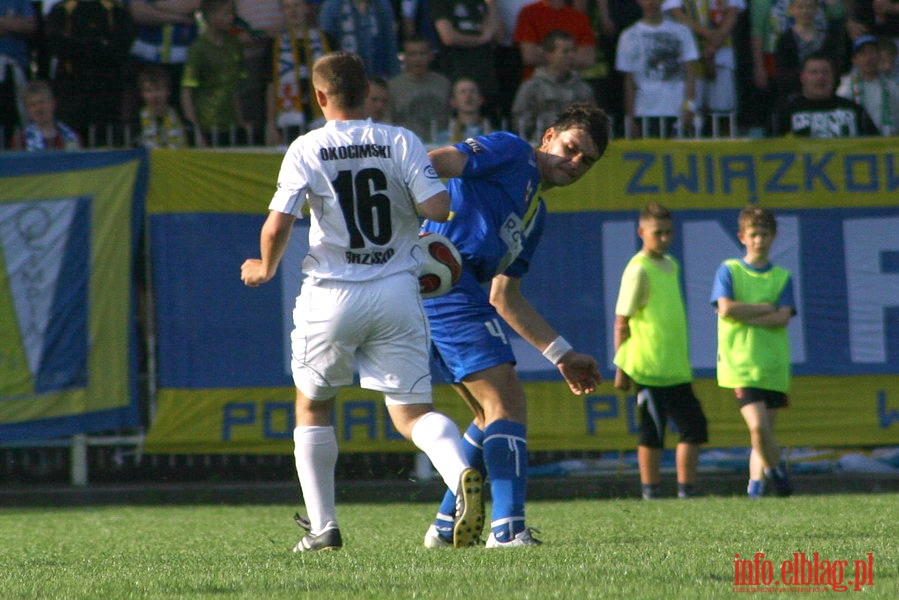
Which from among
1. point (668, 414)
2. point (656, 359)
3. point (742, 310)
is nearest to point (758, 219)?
point (742, 310)

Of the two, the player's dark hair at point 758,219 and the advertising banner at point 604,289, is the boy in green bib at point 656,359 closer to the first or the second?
the player's dark hair at point 758,219

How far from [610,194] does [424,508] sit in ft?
10.3

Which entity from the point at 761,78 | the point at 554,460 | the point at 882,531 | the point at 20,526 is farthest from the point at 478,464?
the point at 761,78

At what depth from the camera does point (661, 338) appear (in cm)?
980

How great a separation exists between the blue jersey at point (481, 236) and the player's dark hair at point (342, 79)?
55 centimetres

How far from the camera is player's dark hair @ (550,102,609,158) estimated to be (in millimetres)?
5922

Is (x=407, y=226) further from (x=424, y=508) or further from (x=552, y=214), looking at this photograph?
(x=552, y=214)

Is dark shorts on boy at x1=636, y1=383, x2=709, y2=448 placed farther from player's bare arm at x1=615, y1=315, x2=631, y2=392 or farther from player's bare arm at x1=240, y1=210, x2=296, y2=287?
player's bare arm at x1=240, y1=210, x2=296, y2=287

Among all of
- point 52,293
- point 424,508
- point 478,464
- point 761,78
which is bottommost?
point 424,508

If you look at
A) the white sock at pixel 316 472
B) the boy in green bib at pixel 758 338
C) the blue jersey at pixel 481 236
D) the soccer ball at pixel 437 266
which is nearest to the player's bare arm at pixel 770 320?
the boy in green bib at pixel 758 338

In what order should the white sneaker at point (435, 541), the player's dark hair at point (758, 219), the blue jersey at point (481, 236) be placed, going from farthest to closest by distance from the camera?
the player's dark hair at point (758, 219) → the white sneaker at point (435, 541) → the blue jersey at point (481, 236)

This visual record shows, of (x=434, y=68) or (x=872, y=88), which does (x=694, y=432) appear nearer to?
(x=872, y=88)

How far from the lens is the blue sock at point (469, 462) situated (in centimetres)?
606

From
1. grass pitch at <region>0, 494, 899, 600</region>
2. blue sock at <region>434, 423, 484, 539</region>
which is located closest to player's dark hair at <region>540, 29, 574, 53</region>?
grass pitch at <region>0, 494, 899, 600</region>
